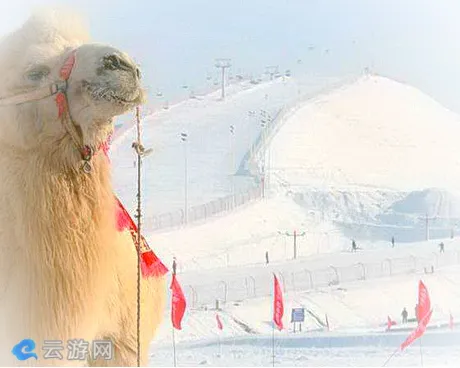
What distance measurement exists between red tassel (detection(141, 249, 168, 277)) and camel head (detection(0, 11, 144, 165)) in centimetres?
42

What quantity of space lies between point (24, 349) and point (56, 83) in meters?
0.51

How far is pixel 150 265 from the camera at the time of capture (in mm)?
2162

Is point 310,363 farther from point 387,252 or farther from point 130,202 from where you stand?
point 387,252

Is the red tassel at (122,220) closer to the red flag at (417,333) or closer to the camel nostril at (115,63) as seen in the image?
the camel nostril at (115,63)

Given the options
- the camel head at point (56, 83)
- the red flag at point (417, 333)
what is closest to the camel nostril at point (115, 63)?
the camel head at point (56, 83)

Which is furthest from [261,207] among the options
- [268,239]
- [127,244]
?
[127,244]

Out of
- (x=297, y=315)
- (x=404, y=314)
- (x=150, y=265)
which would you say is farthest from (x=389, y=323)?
(x=150, y=265)

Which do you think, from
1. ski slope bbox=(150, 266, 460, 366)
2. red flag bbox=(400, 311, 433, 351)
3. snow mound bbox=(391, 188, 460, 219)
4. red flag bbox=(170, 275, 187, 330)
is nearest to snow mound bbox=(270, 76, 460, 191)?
snow mound bbox=(391, 188, 460, 219)

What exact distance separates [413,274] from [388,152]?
10.6 m

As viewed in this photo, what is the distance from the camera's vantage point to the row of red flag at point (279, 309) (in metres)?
4.36

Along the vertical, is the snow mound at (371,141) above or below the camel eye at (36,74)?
below

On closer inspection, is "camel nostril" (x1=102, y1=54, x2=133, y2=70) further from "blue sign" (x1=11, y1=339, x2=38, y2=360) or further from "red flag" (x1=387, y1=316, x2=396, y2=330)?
"red flag" (x1=387, y1=316, x2=396, y2=330)

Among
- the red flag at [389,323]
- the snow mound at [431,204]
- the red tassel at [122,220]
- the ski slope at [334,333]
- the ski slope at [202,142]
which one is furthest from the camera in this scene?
the ski slope at [202,142]

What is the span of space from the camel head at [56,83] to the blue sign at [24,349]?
0.36 m
